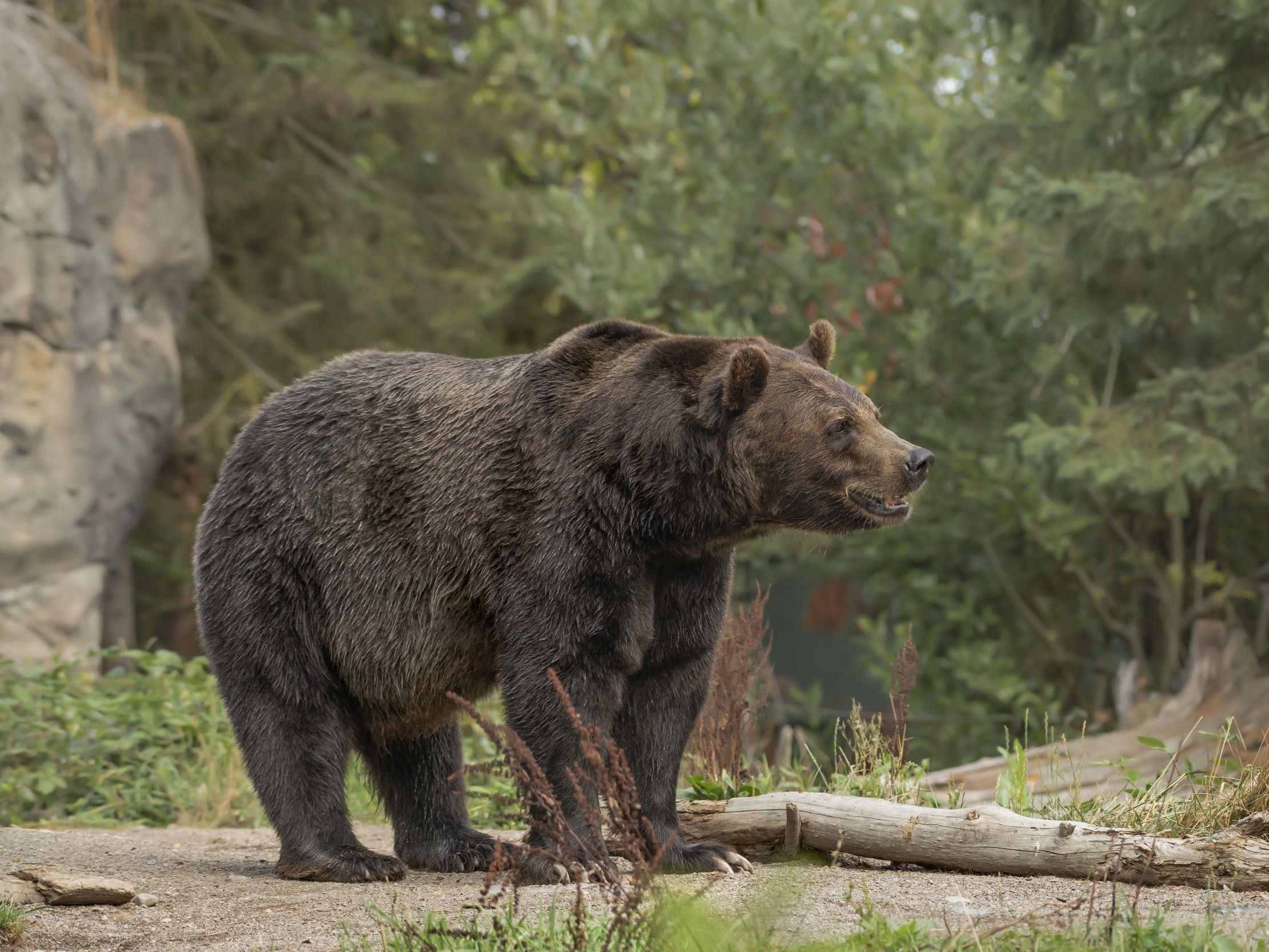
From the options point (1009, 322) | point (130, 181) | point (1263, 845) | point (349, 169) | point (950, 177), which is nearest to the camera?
point (1263, 845)

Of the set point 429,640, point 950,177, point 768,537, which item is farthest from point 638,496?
point 950,177

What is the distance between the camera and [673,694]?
503 centimetres

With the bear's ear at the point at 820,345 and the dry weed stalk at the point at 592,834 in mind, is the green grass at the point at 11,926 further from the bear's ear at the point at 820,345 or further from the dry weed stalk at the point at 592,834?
the bear's ear at the point at 820,345

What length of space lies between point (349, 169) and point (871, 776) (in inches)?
417

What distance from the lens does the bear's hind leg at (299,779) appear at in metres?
5.26

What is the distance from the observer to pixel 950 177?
10.8 m

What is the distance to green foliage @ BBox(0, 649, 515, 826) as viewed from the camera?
7.69m

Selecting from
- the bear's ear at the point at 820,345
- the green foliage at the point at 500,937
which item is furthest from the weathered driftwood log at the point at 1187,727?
the green foliage at the point at 500,937

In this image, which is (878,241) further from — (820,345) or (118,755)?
(118,755)

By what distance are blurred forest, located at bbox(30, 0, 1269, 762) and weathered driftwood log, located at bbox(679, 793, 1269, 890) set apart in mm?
3993

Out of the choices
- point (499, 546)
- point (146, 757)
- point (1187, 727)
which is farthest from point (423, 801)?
point (1187, 727)

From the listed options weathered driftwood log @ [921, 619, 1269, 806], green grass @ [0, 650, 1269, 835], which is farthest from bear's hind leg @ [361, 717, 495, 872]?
weathered driftwood log @ [921, 619, 1269, 806]

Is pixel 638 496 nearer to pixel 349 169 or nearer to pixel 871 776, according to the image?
pixel 871 776

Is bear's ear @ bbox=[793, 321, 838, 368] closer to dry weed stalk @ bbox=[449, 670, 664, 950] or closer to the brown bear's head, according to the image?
the brown bear's head
